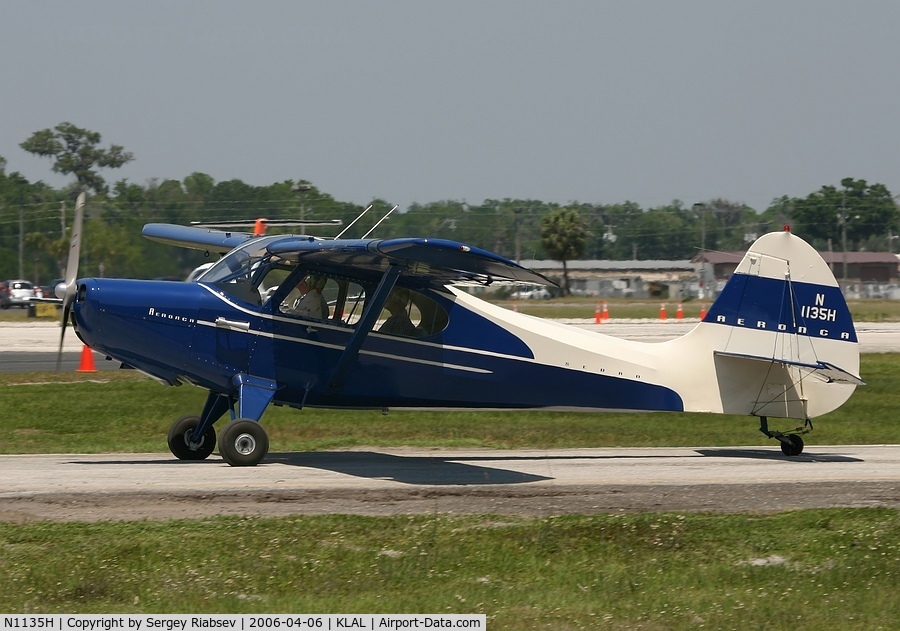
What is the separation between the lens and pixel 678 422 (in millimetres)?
17625

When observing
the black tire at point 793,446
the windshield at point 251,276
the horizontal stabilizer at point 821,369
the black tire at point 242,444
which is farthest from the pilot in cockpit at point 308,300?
the black tire at point 793,446

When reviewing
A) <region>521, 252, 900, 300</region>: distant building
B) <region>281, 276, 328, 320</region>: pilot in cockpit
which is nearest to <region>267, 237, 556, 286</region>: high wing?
<region>281, 276, 328, 320</region>: pilot in cockpit

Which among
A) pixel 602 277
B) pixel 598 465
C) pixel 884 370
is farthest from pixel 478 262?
pixel 602 277

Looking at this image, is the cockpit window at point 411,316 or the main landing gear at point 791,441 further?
the main landing gear at point 791,441

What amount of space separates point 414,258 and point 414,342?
2.03 m

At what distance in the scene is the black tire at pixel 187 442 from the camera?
→ 12508 millimetres

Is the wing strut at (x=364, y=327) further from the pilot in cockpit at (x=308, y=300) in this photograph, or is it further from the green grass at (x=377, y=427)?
the green grass at (x=377, y=427)

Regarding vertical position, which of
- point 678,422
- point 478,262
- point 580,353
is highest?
point 478,262

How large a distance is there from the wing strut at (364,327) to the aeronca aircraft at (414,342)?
2 cm

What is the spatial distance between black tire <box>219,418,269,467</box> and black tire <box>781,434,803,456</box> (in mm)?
6316

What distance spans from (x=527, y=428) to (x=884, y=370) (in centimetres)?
1361

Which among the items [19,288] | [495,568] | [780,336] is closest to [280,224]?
[780,336]

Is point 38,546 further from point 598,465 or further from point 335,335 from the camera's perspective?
point 598,465
